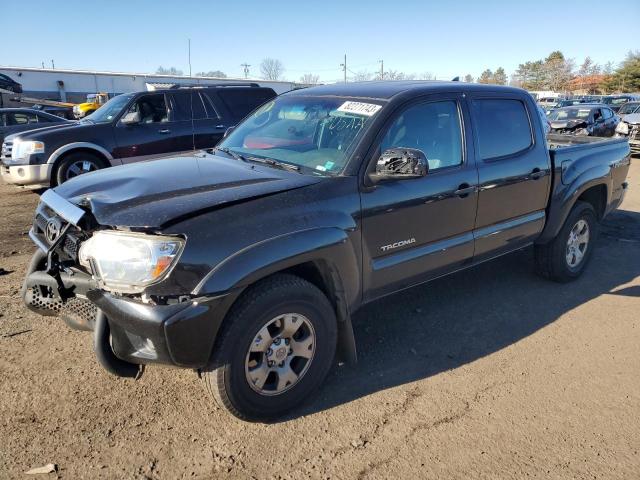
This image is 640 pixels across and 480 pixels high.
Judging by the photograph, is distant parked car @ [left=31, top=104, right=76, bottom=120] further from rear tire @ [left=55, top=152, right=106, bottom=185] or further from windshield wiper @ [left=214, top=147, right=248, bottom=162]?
windshield wiper @ [left=214, top=147, right=248, bottom=162]

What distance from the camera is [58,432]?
8.71 feet

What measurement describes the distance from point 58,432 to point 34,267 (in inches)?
40.9

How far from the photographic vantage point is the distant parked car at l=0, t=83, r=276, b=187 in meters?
7.82

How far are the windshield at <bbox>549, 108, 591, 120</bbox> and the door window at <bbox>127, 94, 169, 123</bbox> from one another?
13.1 meters

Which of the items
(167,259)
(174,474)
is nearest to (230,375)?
(174,474)

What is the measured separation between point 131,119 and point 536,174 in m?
6.62

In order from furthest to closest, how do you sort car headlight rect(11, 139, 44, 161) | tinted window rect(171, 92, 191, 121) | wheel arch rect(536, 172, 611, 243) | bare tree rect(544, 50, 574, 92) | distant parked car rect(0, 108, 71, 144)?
1. bare tree rect(544, 50, 574, 92)
2. distant parked car rect(0, 108, 71, 144)
3. tinted window rect(171, 92, 191, 121)
4. car headlight rect(11, 139, 44, 161)
5. wheel arch rect(536, 172, 611, 243)

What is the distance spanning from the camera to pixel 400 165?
9.74ft

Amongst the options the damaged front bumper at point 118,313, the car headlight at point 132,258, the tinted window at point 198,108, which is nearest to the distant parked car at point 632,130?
the tinted window at point 198,108

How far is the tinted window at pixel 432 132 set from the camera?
331 centimetres

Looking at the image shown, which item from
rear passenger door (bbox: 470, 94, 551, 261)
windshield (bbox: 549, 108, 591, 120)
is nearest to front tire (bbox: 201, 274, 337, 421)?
rear passenger door (bbox: 470, 94, 551, 261)

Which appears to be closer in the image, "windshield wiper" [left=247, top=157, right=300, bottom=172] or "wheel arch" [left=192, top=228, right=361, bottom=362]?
"wheel arch" [left=192, top=228, right=361, bottom=362]

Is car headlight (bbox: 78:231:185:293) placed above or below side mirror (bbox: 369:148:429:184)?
below

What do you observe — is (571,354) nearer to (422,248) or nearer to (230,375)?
(422,248)
